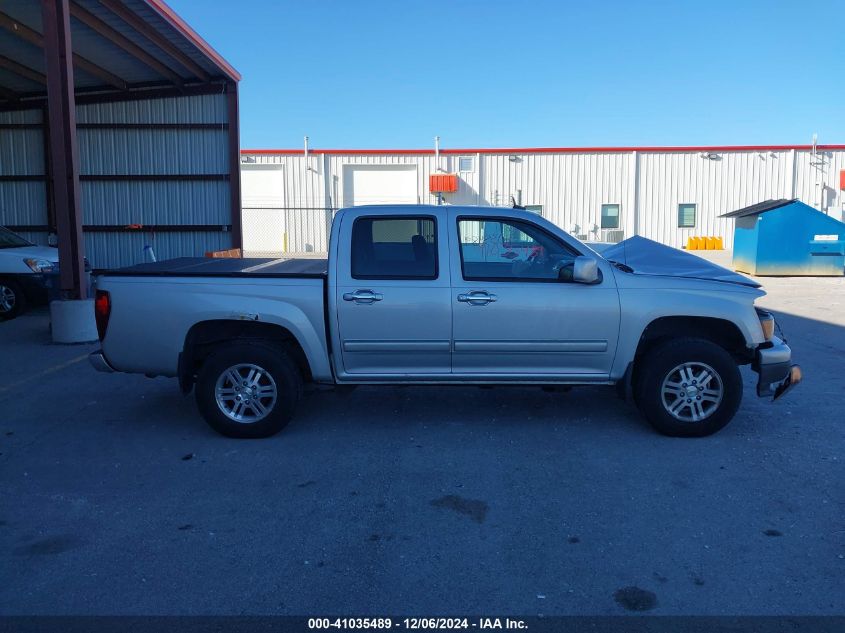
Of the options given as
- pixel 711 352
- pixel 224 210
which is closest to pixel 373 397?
pixel 711 352

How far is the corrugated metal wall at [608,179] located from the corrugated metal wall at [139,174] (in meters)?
13.4

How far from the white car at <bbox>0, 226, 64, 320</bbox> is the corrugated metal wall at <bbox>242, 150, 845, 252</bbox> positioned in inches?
720

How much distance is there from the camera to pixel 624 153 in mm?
31109

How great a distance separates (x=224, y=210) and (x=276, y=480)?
1327cm

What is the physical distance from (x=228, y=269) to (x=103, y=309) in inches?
40.4

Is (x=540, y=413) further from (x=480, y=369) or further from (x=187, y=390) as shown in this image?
(x=187, y=390)

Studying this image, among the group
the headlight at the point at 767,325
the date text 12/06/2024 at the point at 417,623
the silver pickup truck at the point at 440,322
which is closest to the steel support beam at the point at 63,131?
the silver pickup truck at the point at 440,322

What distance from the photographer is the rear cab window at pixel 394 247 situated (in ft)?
20.0

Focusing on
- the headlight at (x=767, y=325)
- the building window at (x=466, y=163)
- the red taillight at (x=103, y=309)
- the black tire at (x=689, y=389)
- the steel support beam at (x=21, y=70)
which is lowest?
the black tire at (x=689, y=389)

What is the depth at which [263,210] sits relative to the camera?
103 feet

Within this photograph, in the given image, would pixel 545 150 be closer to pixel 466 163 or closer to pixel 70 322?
pixel 466 163

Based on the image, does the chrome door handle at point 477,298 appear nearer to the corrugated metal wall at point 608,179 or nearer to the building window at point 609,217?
the corrugated metal wall at point 608,179

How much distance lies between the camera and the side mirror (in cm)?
578

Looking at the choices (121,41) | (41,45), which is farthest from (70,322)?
(41,45)
